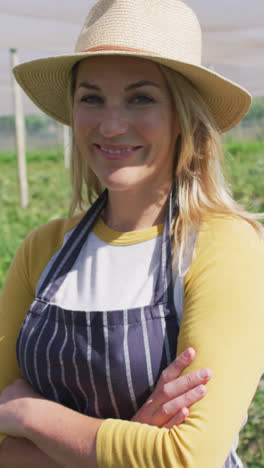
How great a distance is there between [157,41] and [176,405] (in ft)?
2.98

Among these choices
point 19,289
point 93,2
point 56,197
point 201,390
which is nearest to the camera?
point 201,390

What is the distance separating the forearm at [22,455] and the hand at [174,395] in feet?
0.90

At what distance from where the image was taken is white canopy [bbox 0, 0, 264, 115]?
3.39 meters

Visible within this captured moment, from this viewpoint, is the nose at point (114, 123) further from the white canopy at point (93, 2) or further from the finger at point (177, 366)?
the white canopy at point (93, 2)

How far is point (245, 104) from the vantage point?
5.58ft

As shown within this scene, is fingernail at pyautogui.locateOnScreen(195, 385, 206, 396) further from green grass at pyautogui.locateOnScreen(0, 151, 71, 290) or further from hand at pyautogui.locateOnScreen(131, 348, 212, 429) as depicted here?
green grass at pyautogui.locateOnScreen(0, 151, 71, 290)

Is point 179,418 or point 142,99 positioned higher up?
point 142,99

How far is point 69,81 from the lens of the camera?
178 centimetres

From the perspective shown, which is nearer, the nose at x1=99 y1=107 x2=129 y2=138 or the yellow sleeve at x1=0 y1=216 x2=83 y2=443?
the nose at x1=99 y1=107 x2=129 y2=138

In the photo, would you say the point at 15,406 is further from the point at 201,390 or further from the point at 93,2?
the point at 93,2

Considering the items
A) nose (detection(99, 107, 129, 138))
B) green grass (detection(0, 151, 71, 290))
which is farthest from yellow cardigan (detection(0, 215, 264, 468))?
green grass (detection(0, 151, 71, 290))

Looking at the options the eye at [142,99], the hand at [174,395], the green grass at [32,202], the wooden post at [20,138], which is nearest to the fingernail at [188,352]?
the hand at [174,395]

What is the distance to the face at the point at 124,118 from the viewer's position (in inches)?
59.9

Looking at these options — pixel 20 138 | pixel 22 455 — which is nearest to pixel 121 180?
pixel 22 455
